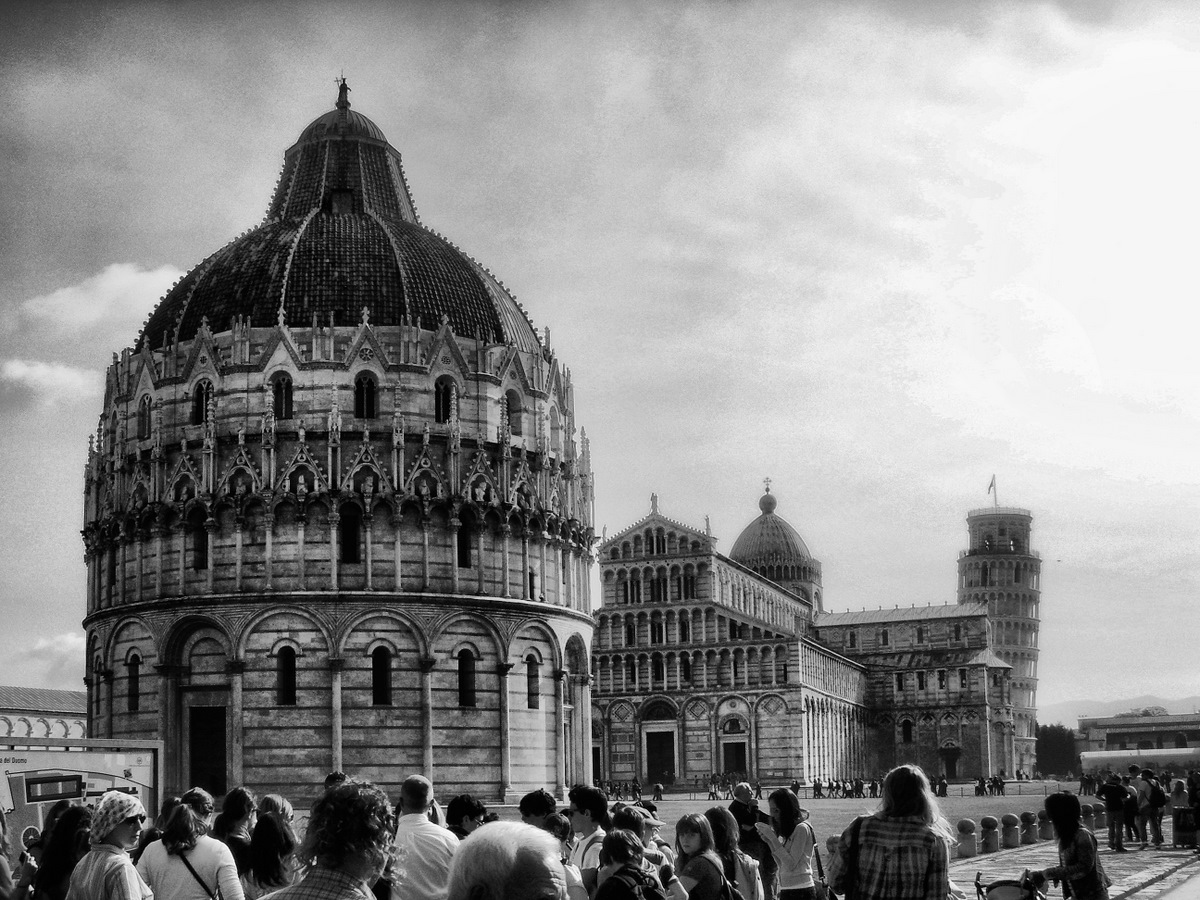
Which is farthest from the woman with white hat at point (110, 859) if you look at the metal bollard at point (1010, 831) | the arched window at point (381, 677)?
the arched window at point (381, 677)

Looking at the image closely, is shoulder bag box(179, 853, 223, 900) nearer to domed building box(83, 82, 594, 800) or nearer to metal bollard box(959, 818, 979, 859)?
metal bollard box(959, 818, 979, 859)

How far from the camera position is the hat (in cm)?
920

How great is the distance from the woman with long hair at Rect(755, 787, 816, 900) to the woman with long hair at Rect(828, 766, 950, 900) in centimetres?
366

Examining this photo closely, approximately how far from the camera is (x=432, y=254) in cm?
5181

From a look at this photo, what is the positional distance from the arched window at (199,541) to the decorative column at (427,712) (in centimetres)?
705

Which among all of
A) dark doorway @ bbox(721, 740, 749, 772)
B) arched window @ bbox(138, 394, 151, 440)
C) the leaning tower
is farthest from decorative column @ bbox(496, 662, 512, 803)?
the leaning tower

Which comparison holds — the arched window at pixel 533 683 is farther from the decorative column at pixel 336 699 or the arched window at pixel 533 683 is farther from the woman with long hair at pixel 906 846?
the woman with long hair at pixel 906 846

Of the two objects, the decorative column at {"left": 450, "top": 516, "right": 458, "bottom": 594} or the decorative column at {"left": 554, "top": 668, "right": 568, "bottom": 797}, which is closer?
the decorative column at {"left": 450, "top": 516, "right": 458, "bottom": 594}

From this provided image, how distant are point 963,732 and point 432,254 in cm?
7705

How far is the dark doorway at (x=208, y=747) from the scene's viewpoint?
4650cm

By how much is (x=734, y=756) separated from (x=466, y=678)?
49640 millimetres

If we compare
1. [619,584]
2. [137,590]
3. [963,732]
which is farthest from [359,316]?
[963,732]

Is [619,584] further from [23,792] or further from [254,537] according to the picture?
[23,792]

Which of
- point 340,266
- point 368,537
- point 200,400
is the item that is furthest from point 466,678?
point 340,266
